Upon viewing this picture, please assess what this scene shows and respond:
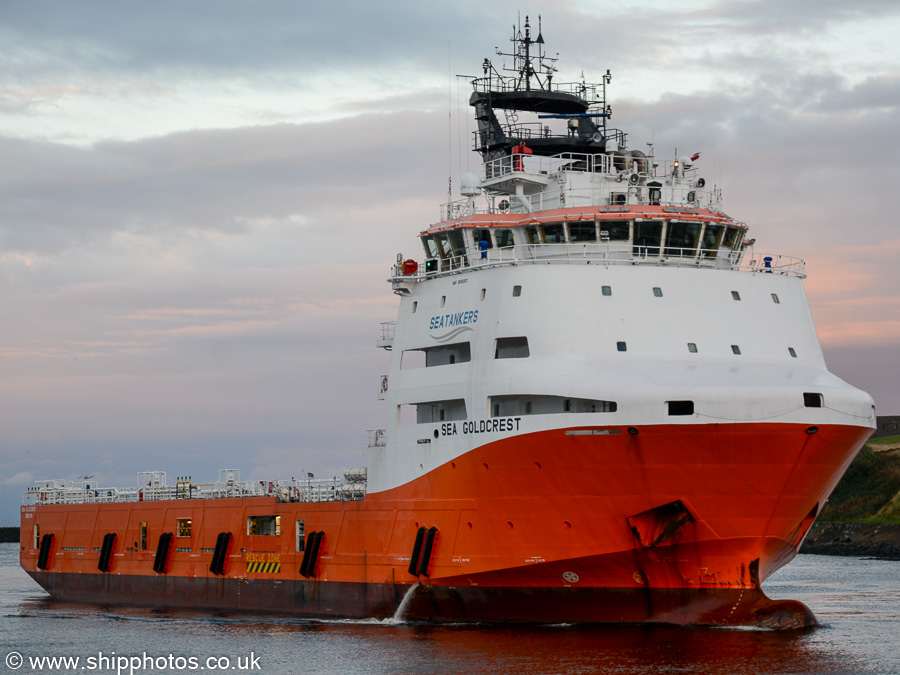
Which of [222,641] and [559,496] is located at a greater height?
[559,496]

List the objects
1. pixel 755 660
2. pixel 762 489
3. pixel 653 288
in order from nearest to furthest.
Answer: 1. pixel 755 660
2. pixel 762 489
3. pixel 653 288

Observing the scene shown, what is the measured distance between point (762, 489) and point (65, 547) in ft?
91.0

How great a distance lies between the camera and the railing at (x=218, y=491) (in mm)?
34312

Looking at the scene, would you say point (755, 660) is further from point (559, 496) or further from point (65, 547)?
point (65, 547)

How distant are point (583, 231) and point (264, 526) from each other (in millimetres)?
13226

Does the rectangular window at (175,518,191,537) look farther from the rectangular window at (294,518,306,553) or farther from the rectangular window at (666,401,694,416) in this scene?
the rectangular window at (666,401,694,416)

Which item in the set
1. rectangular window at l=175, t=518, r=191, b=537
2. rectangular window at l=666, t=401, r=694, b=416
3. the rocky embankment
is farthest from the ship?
the rocky embankment

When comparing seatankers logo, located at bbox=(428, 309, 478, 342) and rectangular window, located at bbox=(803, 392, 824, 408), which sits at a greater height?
seatankers logo, located at bbox=(428, 309, 478, 342)

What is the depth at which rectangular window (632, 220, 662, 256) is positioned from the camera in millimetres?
29656

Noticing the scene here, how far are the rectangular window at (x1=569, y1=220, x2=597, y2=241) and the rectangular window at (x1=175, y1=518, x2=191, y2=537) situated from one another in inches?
651

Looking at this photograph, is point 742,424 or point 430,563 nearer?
point 742,424

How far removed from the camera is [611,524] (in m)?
26.6

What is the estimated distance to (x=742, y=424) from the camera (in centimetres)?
2531

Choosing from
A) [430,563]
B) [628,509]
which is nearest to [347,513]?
[430,563]
